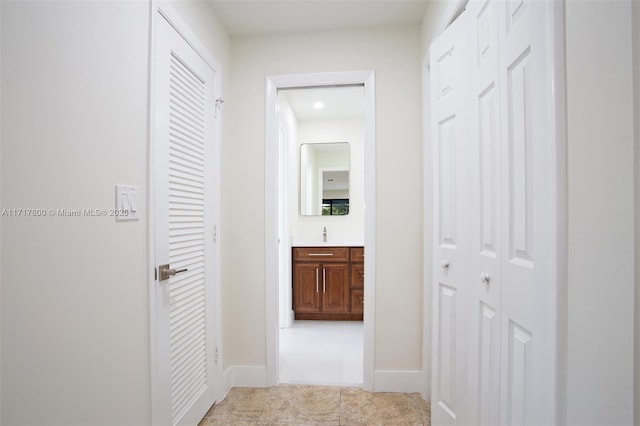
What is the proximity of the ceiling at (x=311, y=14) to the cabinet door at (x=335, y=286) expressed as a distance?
2.30 meters

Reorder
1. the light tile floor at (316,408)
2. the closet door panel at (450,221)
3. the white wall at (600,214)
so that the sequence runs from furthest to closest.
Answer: the light tile floor at (316,408), the closet door panel at (450,221), the white wall at (600,214)

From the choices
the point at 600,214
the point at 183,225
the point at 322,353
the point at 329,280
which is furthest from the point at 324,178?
the point at 600,214

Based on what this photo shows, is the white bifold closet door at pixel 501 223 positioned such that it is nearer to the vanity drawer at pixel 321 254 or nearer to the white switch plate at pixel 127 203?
the white switch plate at pixel 127 203

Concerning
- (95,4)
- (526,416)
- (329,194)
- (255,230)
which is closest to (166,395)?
(255,230)

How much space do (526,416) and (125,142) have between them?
5.40ft

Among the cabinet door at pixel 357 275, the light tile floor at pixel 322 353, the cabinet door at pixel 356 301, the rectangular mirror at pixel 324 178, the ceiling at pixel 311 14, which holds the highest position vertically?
the ceiling at pixel 311 14

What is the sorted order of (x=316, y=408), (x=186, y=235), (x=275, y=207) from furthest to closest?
(x=275, y=207), (x=316, y=408), (x=186, y=235)

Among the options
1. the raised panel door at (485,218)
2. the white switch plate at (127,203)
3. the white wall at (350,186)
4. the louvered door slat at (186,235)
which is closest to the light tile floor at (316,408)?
the louvered door slat at (186,235)

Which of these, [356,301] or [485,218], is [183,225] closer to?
[485,218]

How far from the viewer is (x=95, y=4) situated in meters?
1.09

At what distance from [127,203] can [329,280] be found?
2590 mm

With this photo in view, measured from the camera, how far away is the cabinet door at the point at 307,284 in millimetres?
3564

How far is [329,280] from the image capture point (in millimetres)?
3557

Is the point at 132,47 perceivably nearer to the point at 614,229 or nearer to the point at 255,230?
the point at 255,230
